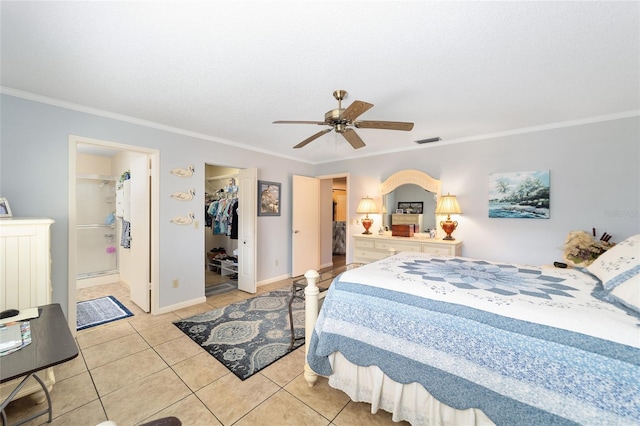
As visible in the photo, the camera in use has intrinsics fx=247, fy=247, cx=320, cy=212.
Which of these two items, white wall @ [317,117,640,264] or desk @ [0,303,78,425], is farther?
white wall @ [317,117,640,264]

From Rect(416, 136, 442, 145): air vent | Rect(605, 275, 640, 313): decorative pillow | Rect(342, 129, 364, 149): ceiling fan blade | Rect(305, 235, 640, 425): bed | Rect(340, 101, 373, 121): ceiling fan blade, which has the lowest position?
Rect(305, 235, 640, 425): bed

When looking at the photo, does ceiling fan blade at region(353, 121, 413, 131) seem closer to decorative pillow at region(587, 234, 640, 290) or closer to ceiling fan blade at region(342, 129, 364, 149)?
ceiling fan blade at region(342, 129, 364, 149)

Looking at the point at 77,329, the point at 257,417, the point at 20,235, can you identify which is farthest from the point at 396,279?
the point at 77,329

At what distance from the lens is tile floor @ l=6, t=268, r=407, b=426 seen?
1632mm

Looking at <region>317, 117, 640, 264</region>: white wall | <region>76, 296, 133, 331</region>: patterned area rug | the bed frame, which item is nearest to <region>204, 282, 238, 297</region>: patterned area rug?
<region>76, 296, 133, 331</region>: patterned area rug

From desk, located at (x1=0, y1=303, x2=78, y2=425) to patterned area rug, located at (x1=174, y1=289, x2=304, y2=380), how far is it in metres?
1.24

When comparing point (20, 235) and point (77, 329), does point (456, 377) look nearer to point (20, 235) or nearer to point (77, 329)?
point (20, 235)

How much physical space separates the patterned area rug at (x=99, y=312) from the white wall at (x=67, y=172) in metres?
0.52

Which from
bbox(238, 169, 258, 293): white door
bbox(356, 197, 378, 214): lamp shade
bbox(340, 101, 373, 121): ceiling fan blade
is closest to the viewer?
bbox(340, 101, 373, 121): ceiling fan blade

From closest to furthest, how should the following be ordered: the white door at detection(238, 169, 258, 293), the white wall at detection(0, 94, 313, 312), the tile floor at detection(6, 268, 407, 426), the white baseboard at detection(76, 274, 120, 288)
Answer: the tile floor at detection(6, 268, 407, 426) → the white wall at detection(0, 94, 313, 312) → the white door at detection(238, 169, 258, 293) → the white baseboard at detection(76, 274, 120, 288)

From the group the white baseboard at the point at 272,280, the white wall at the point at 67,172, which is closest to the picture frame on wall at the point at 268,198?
the white wall at the point at 67,172

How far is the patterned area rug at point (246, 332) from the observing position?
7.36ft

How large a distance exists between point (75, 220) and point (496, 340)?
3.77 m

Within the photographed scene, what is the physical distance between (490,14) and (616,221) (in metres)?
2.93
